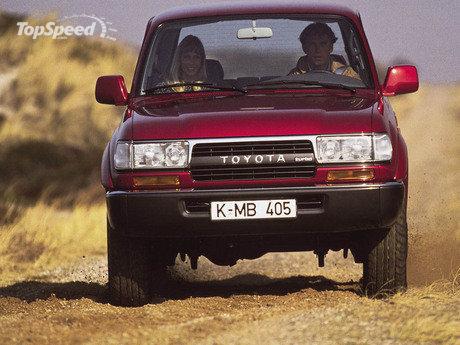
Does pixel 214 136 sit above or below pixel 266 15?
below

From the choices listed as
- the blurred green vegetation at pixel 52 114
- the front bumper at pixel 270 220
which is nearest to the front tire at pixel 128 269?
the front bumper at pixel 270 220

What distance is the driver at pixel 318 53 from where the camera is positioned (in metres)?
9.11

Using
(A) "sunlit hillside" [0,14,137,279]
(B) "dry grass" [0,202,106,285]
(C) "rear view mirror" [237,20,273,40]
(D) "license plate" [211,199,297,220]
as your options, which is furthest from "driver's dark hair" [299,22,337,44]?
(A) "sunlit hillside" [0,14,137,279]

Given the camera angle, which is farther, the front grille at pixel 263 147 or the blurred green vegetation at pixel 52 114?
the blurred green vegetation at pixel 52 114

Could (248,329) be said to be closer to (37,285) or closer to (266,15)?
(266,15)

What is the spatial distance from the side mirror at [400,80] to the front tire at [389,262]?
0.96 m

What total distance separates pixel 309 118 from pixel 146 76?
1.66 meters

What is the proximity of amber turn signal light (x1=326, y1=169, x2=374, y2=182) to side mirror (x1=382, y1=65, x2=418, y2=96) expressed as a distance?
3.68ft

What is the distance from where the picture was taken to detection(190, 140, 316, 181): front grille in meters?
7.85

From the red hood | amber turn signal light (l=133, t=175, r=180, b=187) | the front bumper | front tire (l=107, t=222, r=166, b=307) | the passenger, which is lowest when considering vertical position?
front tire (l=107, t=222, r=166, b=307)

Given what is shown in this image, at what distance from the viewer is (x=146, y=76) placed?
9.20 m

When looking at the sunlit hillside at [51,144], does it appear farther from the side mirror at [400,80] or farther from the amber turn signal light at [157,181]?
the side mirror at [400,80]

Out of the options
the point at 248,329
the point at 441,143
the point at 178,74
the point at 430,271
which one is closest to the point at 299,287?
the point at 430,271

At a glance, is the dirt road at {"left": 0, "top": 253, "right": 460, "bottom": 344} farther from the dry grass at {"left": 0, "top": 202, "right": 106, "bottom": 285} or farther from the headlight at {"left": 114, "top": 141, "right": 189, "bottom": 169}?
the dry grass at {"left": 0, "top": 202, "right": 106, "bottom": 285}
